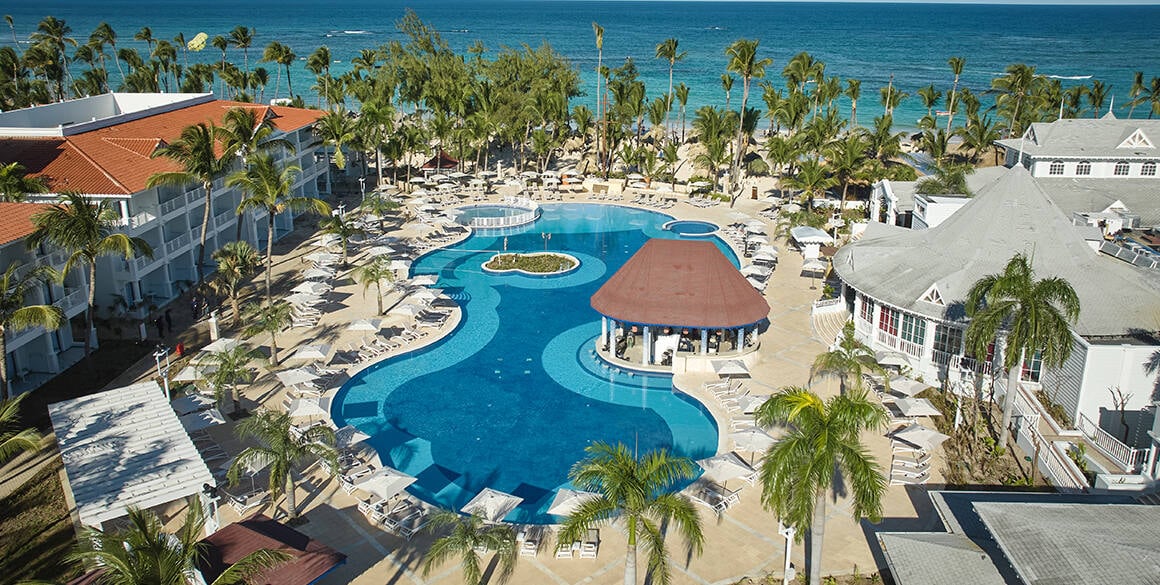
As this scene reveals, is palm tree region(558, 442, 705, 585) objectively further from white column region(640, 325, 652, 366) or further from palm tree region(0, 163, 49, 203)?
palm tree region(0, 163, 49, 203)

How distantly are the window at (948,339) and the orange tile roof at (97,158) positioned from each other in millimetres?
32307

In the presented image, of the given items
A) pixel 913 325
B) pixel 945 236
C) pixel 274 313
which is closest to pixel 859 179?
pixel 945 236

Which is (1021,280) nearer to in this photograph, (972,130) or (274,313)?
(274,313)

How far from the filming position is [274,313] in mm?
32469

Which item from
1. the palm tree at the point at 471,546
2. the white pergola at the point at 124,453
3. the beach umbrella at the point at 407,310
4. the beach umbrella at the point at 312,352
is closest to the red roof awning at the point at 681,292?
the beach umbrella at the point at 407,310

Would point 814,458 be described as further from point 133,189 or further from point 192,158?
point 133,189

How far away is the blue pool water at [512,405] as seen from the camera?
26344 millimetres

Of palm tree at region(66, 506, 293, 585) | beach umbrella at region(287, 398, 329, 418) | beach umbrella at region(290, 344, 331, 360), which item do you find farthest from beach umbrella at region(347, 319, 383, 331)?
palm tree at region(66, 506, 293, 585)

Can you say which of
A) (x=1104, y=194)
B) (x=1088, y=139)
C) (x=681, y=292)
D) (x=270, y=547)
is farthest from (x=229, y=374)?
(x=1088, y=139)

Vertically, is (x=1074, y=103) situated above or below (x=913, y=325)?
above

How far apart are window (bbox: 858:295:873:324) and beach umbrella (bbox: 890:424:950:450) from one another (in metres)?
8.09

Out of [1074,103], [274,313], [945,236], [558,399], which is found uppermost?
[1074,103]

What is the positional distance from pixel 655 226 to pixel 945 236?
24.2m

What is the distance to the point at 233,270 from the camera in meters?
36.4
